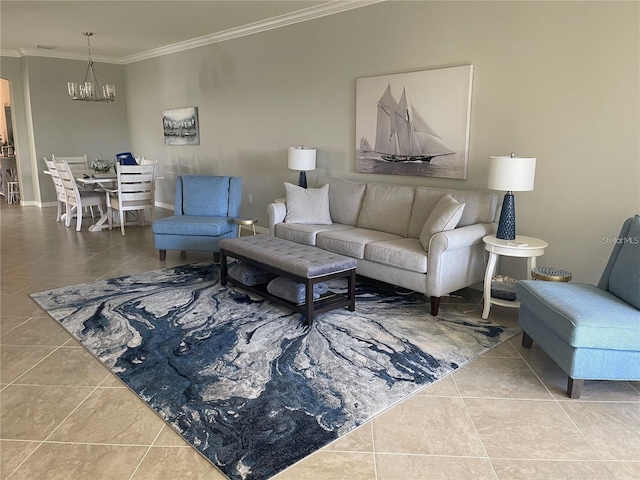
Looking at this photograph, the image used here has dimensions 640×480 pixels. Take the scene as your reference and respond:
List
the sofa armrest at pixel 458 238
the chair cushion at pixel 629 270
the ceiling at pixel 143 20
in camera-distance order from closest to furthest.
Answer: the chair cushion at pixel 629 270 → the sofa armrest at pixel 458 238 → the ceiling at pixel 143 20

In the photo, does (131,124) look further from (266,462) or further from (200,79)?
(266,462)

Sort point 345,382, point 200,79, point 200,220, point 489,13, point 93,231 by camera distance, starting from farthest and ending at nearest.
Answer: point 200,79 → point 93,231 → point 200,220 → point 489,13 → point 345,382

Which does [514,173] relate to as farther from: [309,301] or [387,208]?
[309,301]

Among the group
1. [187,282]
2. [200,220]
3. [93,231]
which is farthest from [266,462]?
[93,231]

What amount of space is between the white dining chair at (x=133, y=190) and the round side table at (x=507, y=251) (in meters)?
4.66

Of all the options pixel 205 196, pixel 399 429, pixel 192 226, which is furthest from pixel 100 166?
pixel 399 429

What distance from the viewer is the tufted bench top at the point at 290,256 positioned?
329cm

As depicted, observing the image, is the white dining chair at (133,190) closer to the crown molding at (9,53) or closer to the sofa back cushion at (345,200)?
the sofa back cushion at (345,200)

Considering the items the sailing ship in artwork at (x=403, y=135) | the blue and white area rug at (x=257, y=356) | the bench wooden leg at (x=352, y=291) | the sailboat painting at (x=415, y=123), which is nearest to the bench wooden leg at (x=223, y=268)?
the blue and white area rug at (x=257, y=356)

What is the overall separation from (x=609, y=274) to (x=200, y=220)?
3663mm

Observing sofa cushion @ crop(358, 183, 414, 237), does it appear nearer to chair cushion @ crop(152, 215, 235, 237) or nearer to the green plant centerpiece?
chair cushion @ crop(152, 215, 235, 237)

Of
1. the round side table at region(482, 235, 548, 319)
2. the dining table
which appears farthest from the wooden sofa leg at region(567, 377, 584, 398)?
the dining table

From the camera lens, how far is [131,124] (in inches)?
361

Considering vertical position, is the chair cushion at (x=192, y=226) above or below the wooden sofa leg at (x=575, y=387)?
above
